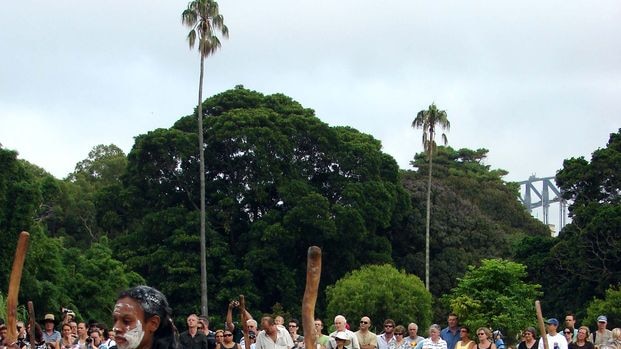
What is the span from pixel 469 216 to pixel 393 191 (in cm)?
761

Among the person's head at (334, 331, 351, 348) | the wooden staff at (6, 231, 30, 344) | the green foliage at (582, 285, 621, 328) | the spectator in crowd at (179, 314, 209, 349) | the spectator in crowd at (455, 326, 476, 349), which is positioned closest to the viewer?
the wooden staff at (6, 231, 30, 344)

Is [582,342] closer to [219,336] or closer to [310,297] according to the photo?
[219,336]

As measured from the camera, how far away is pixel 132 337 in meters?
5.78

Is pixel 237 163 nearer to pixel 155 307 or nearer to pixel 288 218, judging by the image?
pixel 288 218

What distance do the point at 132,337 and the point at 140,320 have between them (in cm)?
8

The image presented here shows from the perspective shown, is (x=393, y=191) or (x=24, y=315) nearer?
(x=24, y=315)

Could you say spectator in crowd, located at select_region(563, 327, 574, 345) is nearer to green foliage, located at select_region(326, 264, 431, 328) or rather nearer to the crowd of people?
the crowd of people

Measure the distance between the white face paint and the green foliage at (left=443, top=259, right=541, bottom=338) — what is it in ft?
127

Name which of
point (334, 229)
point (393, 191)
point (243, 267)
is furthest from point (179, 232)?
point (393, 191)

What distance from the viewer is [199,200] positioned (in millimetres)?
58250

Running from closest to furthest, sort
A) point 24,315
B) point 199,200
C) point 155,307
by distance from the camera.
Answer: point 155,307 < point 24,315 < point 199,200

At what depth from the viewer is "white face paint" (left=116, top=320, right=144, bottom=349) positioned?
578cm

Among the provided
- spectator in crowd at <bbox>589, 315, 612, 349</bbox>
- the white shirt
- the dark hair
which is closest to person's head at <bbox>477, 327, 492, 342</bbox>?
the white shirt

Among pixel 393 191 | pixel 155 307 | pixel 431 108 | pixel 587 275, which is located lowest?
pixel 155 307
